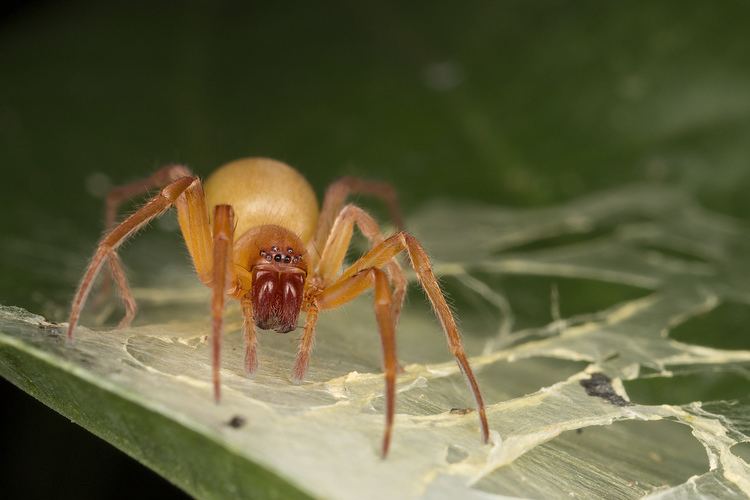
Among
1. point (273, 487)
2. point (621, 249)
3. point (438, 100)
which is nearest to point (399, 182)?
point (438, 100)

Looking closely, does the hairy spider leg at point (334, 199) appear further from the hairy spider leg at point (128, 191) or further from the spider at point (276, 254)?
the hairy spider leg at point (128, 191)

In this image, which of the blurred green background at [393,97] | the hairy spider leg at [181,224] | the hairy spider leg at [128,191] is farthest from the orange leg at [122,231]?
the blurred green background at [393,97]

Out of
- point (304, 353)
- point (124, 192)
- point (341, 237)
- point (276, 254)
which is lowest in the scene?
point (304, 353)

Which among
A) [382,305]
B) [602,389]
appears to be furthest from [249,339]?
[602,389]

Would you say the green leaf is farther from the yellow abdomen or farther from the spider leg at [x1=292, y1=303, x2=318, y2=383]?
the yellow abdomen

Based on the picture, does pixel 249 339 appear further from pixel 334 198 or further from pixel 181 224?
pixel 334 198

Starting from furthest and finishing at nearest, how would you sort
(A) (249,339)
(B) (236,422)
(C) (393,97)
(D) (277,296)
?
(C) (393,97)
(D) (277,296)
(A) (249,339)
(B) (236,422)
